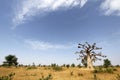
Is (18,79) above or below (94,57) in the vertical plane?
below

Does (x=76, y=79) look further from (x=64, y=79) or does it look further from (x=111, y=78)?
(x=111, y=78)

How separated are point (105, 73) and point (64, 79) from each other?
607 centimetres

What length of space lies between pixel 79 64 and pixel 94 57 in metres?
3.35

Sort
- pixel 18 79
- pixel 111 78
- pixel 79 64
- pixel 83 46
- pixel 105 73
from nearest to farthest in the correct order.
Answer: pixel 18 79, pixel 111 78, pixel 105 73, pixel 83 46, pixel 79 64

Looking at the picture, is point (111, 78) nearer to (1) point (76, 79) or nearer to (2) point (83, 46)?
(1) point (76, 79)

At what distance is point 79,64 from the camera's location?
31.4m

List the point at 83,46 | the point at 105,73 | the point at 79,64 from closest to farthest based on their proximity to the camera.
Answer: the point at 105,73 → the point at 83,46 → the point at 79,64

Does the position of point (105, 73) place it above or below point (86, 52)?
below

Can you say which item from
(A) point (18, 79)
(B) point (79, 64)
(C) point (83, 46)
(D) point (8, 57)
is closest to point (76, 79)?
(A) point (18, 79)

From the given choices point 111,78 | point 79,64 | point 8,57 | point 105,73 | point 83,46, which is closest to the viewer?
point 111,78

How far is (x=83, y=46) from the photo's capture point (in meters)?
29.0

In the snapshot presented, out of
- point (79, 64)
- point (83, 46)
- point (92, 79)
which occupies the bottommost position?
point (92, 79)

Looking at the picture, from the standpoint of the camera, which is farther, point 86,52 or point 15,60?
point 15,60

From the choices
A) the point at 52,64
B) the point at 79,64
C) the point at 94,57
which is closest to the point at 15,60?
the point at 52,64
